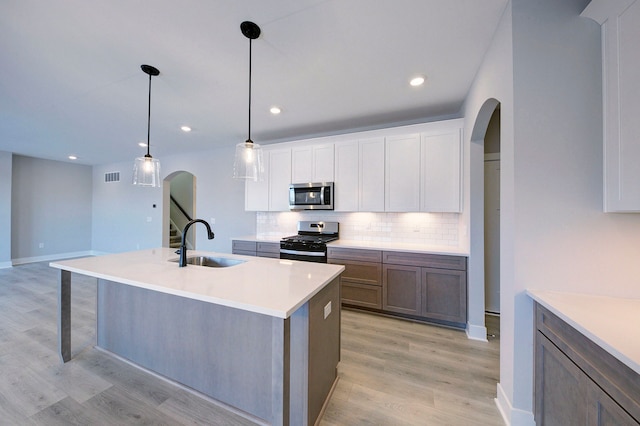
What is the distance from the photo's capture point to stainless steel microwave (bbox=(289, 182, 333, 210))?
3.54 m

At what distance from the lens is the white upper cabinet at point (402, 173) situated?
307 cm

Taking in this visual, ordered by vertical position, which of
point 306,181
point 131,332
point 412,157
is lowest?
point 131,332

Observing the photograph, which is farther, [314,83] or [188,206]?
[188,206]

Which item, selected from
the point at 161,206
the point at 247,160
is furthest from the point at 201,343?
the point at 161,206

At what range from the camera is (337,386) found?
183cm

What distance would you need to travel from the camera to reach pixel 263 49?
193 centimetres

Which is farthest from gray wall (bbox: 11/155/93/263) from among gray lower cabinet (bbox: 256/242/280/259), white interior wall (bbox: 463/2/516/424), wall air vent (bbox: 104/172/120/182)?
white interior wall (bbox: 463/2/516/424)

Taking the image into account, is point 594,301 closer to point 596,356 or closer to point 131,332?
point 596,356

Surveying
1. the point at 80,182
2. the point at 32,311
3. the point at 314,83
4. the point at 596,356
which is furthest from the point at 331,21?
the point at 80,182

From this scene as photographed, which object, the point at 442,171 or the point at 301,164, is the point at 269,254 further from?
the point at 442,171

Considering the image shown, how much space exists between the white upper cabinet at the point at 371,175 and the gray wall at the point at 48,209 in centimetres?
807

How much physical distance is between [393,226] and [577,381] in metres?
2.55

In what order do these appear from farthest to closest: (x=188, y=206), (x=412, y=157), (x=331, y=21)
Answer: (x=188, y=206), (x=412, y=157), (x=331, y=21)

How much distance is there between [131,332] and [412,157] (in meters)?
3.49
